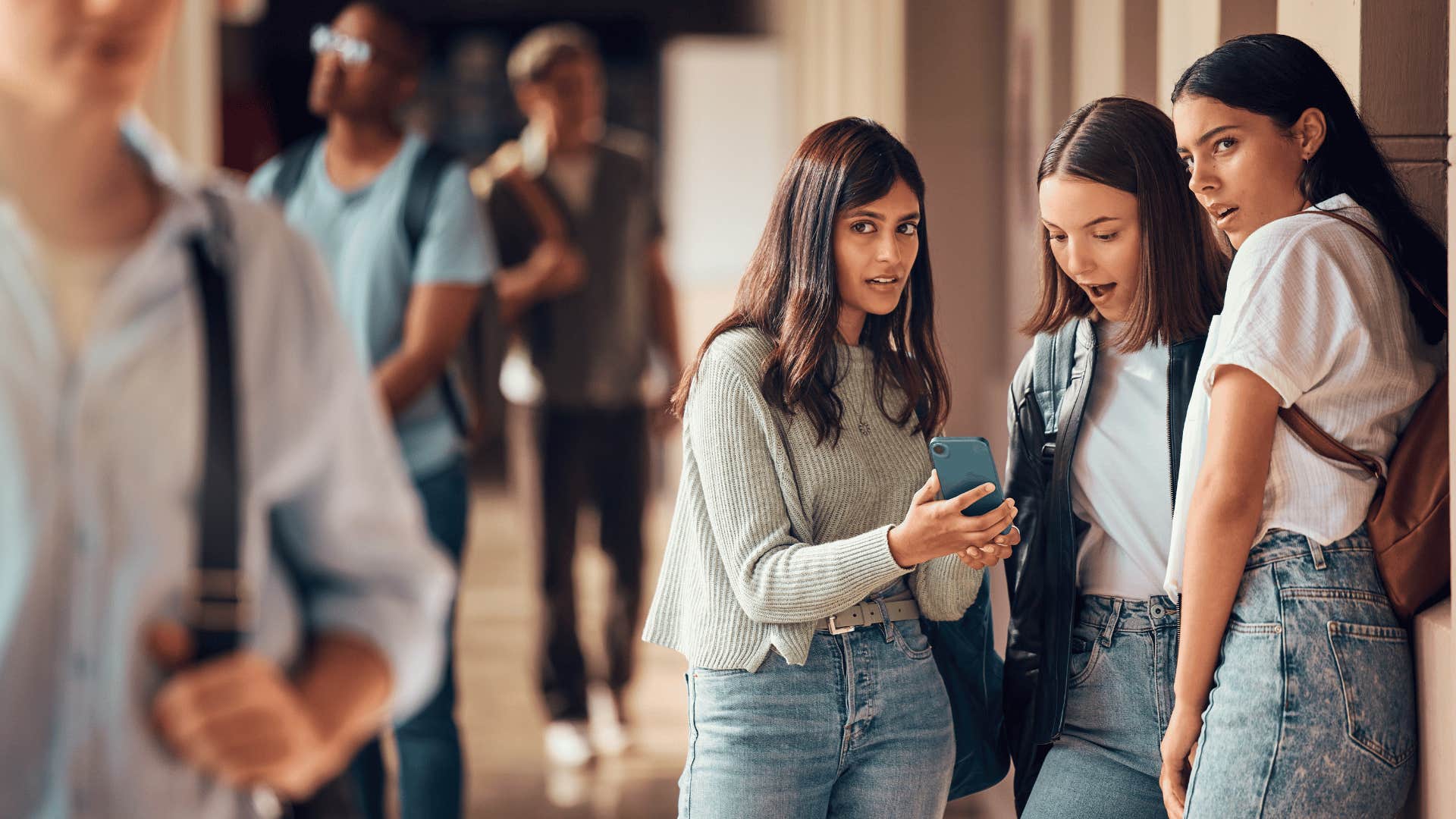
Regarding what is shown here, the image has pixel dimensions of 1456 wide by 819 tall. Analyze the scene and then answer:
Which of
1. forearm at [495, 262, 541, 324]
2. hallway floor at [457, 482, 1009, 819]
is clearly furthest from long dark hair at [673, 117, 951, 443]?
forearm at [495, 262, 541, 324]

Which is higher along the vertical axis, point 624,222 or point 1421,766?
point 624,222

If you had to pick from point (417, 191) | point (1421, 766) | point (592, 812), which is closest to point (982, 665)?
point (1421, 766)

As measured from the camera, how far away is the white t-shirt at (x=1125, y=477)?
2.01m

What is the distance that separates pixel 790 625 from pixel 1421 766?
2.59 feet

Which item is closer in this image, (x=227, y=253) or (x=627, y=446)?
(x=227, y=253)

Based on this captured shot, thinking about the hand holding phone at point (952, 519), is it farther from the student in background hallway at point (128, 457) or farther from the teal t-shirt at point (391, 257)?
the teal t-shirt at point (391, 257)

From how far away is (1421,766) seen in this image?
1.75 metres

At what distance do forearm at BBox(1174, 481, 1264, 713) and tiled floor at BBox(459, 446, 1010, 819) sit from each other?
2352 mm

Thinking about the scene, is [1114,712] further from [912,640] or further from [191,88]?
[191,88]

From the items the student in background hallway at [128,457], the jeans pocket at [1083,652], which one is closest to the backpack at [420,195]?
the jeans pocket at [1083,652]

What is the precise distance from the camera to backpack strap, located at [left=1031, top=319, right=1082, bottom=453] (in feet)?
6.95

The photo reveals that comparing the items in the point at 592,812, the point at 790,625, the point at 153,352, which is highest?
the point at 153,352

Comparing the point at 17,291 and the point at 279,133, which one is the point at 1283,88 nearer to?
the point at 17,291

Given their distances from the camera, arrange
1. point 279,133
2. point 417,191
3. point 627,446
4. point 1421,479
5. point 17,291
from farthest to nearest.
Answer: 1. point 279,133
2. point 627,446
3. point 417,191
4. point 1421,479
5. point 17,291
